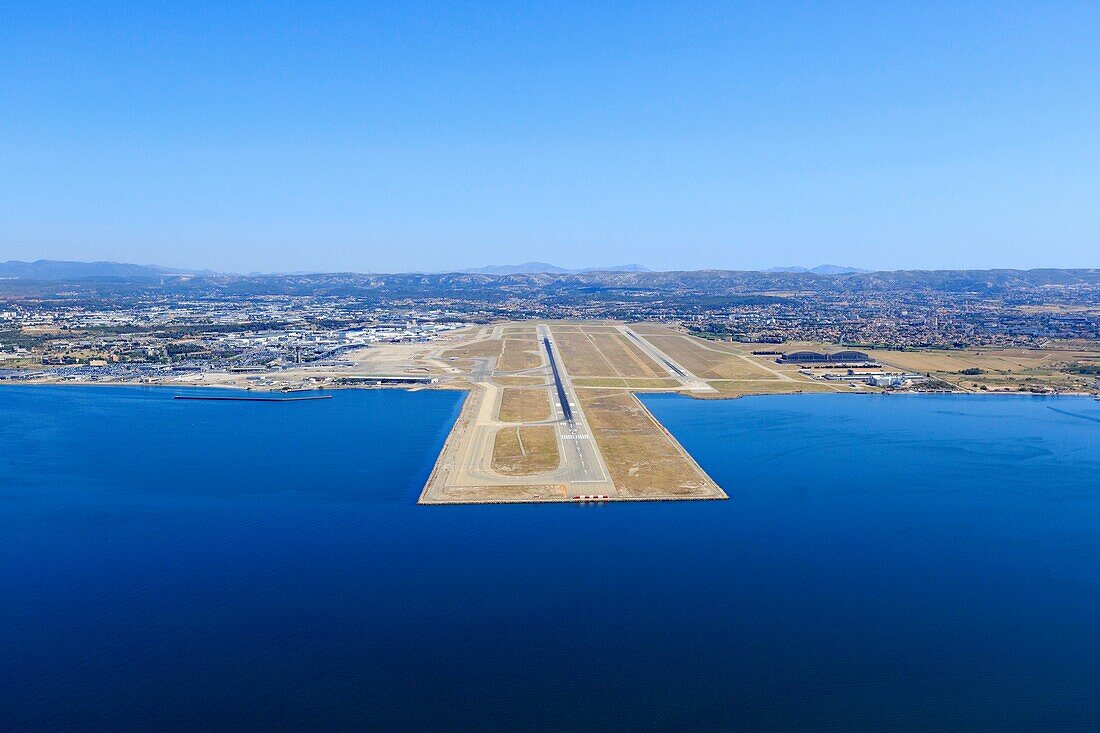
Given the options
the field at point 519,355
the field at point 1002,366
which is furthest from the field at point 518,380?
the field at point 1002,366

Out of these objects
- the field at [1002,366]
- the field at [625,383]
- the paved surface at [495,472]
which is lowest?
the paved surface at [495,472]

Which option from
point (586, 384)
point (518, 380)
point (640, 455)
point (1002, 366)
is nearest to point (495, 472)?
point (640, 455)

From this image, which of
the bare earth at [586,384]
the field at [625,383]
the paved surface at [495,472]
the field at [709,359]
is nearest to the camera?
the paved surface at [495,472]

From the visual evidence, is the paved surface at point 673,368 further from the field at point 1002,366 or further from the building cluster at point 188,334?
the building cluster at point 188,334

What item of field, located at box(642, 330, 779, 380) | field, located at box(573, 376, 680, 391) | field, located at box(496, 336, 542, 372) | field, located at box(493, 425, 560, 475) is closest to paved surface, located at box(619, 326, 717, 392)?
field, located at box(642, 330, 779, 380)

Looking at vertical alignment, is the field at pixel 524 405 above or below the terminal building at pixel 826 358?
below

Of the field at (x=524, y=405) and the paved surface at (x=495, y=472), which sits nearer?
the paved surface at (x=495, y=472)

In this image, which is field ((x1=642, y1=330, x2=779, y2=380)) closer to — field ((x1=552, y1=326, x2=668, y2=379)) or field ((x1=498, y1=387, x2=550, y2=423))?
field ((x1=552, y1=326, x2=668, y2=379))
